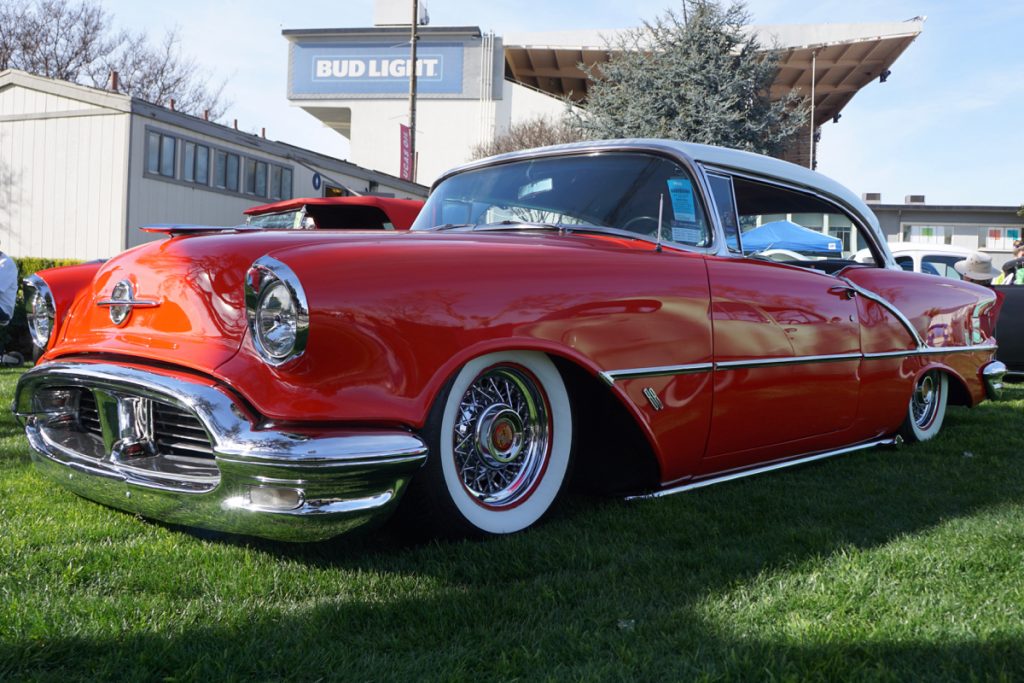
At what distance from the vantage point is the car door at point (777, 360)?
10.5 feet

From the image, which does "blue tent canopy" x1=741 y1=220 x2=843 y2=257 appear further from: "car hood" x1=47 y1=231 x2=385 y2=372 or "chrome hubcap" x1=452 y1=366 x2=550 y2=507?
"car hood" x1=47 y1=231 x2=385 y2=372

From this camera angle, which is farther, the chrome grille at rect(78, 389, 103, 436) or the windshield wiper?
the windshield wiper

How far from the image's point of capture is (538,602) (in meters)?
2.21

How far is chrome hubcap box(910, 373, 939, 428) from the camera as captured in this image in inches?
185

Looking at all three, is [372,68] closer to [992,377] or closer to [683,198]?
[992,377]

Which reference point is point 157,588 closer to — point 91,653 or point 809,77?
point 91,653

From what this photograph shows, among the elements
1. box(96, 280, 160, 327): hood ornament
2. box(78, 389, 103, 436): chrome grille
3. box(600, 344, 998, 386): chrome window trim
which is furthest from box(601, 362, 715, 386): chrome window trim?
box(78, 389, 103, 436): chrome grille

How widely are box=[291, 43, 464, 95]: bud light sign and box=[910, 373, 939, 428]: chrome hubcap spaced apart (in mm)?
29926

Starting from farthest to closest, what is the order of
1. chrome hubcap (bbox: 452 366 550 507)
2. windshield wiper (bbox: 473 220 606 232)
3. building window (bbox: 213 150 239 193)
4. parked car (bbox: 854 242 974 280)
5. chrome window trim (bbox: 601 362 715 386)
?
building window (bbox: 213 150 239 193) → parked car (bbox: 854 242 974 280) → windshield wiper (bbox: 473 220 606 232) → chrome window trim (bbox: 601 362 715 386) → chrome hubcap (bbox: 452 366 550 507)

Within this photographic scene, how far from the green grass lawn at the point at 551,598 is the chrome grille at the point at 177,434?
296mm

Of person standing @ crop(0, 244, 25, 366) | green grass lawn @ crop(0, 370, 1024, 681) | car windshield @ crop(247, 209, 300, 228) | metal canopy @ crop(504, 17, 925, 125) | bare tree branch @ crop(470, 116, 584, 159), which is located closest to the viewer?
green grass lawn @ crop(0, 370, 1024, 681)

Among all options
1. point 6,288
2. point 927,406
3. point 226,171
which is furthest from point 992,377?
point 226,171

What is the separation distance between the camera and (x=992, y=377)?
5.00 meters

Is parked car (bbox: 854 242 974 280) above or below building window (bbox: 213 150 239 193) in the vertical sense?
below
